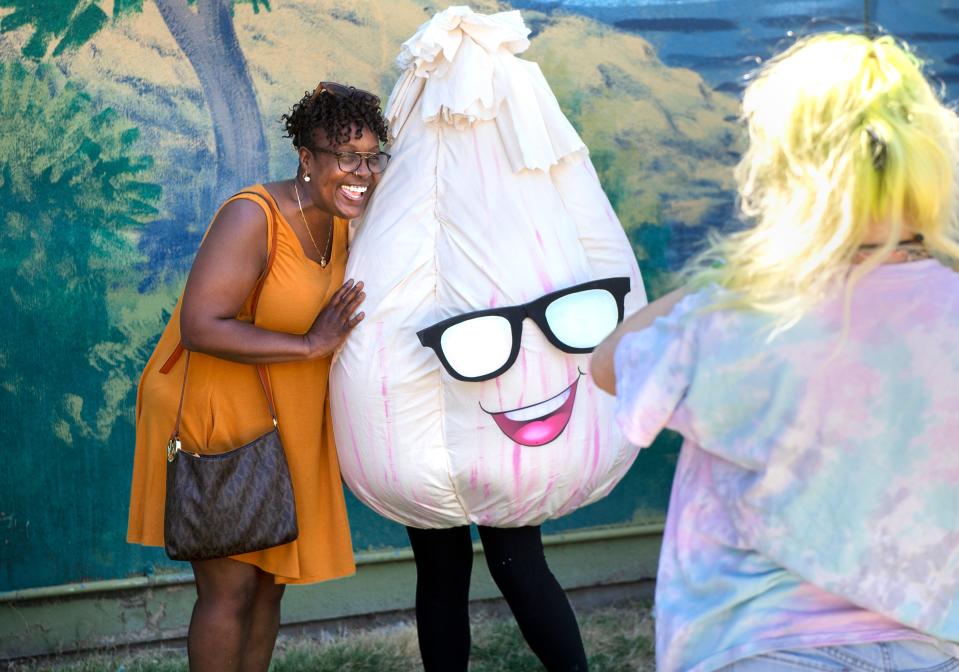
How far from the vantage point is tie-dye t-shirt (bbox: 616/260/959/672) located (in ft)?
5.00

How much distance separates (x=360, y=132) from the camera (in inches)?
109

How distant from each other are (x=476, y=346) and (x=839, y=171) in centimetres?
113

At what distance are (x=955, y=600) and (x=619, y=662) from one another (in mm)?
2337

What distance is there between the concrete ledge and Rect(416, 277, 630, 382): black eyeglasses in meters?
1.64

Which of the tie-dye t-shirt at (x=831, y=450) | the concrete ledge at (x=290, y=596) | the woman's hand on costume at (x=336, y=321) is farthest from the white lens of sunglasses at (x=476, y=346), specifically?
the concrete ledge at (x=290, y=596)

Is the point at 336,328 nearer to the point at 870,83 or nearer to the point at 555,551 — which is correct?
the point at 870,83

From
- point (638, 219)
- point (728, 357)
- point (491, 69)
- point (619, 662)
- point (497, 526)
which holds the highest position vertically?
point (491, 69)

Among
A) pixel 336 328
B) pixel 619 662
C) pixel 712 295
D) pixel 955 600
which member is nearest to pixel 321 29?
pixel 336 328

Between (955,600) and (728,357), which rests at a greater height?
(728,357)

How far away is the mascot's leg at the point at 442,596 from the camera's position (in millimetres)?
2869

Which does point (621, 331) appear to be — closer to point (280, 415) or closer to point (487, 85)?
point (487, 85)

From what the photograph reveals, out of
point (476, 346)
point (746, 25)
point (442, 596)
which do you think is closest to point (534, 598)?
point (442, 596)

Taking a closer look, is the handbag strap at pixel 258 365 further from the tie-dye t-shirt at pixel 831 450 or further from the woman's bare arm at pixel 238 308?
the tie-dye t-shirt at pixel 831 450

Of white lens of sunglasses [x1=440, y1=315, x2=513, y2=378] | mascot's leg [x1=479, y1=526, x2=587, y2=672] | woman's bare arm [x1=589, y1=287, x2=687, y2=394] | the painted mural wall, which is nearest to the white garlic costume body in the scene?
white lens of sunglasses [x1=440, y1=315, x2=513, y2=378]
